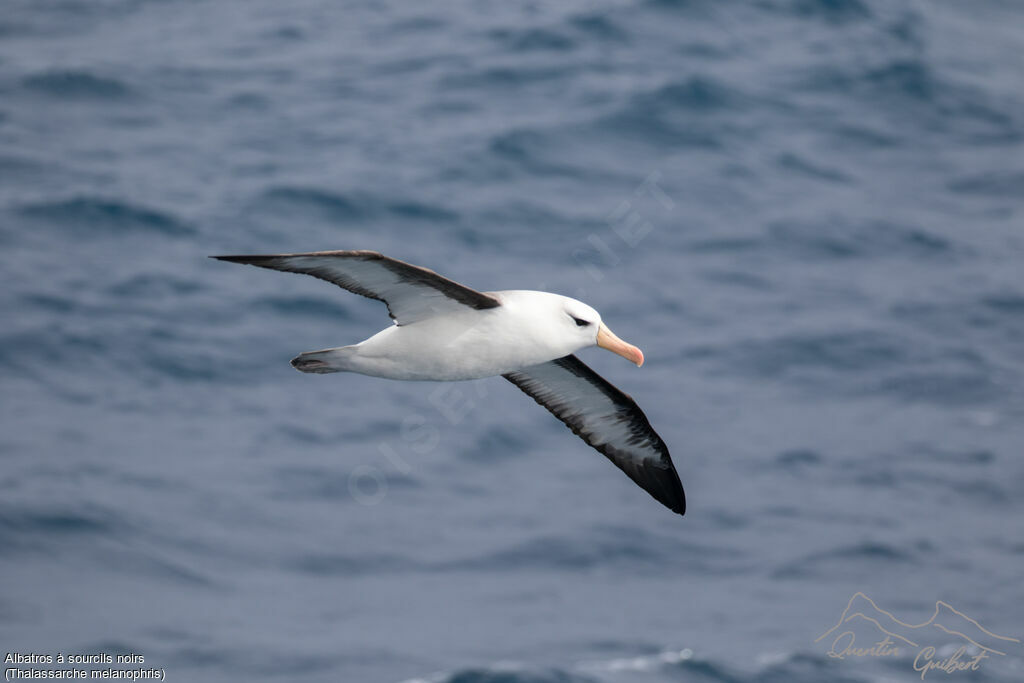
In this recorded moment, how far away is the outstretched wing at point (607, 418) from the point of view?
11.3 meters

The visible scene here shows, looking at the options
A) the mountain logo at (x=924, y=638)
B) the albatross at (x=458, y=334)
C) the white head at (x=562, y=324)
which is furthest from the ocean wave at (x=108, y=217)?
the white head at (x=562, y=324)

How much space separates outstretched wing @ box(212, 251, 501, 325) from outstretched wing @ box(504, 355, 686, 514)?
203cm

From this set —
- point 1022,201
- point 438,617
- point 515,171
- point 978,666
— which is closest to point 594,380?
point 438,617

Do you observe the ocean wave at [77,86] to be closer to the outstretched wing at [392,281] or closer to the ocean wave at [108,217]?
the ocean wave at [108,217]

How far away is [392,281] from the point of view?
9031mm

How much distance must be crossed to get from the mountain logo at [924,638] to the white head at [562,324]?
1713 cm

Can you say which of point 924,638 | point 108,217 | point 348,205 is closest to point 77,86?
point 108,217

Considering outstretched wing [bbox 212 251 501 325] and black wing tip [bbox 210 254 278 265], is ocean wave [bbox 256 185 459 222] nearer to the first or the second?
outstretched wing [bbox 212 251 501 325]

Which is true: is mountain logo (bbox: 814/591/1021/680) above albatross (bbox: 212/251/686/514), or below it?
below

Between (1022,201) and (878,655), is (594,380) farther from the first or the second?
(1022,201)

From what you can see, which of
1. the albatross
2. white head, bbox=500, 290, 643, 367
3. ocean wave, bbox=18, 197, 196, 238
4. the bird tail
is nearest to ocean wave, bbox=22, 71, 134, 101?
ocean wave, bbox=18, 197, 196, 238

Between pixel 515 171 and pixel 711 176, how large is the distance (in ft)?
15.4

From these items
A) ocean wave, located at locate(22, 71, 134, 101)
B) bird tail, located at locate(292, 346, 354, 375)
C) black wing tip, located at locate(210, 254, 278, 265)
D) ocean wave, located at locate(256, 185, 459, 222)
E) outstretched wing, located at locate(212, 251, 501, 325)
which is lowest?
ocean wave, located at locate(256, 185, 459, 222)

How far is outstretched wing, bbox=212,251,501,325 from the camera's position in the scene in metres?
→ 8.36
